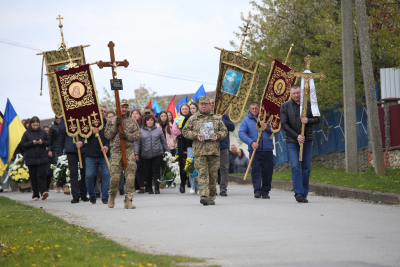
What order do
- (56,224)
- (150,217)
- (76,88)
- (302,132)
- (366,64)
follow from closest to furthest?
(56,224)
(150,217)
(302,132)
(76,88)
(366,64)

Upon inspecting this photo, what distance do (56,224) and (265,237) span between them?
135 inches

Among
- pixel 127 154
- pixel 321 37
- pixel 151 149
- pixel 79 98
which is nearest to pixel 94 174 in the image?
pixel 79 98

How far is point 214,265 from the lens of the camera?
6043 mm

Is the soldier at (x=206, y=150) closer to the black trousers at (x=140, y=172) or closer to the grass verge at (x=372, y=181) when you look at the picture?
the grass verge at (x=372, y=181)

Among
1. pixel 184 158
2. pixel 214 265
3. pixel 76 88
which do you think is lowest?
pixel 214 265

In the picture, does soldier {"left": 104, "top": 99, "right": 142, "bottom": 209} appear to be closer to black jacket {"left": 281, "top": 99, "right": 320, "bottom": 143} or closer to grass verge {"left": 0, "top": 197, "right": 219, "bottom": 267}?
grass verge {"left": 0, "top": 197, "right": 219, "bottom": 267}

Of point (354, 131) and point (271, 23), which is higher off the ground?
point (271, 23)

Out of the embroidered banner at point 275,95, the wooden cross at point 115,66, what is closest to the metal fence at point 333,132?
the embroidered banner at point 275,95

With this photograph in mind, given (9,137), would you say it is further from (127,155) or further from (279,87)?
(127,155)

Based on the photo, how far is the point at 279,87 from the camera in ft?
50.1

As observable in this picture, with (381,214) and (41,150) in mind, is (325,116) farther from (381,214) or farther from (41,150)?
(381,214)

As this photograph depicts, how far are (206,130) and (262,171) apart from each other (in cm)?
225

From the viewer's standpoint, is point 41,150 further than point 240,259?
Yes

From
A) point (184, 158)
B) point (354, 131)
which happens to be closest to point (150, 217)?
point (184, 158)
